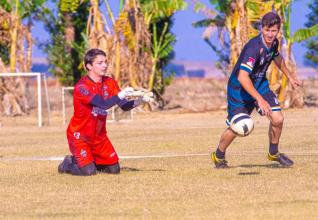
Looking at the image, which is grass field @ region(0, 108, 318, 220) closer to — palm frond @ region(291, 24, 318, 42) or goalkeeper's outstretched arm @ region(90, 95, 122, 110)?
goalkeeper's outstretched arm @ region(90, 95, 122, 110)

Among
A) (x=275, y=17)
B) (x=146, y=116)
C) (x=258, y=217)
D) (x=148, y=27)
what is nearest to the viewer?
(x=258, y=217)

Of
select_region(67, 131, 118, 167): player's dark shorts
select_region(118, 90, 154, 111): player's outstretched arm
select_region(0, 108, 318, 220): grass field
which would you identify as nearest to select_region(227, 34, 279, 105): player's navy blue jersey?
select_region(0, 108, 318, 220): grass field

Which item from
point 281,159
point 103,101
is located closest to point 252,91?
point 281,159

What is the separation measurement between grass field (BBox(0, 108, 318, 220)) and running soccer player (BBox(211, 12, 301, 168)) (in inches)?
14.8

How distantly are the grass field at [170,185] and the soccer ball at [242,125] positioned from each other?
0.52m

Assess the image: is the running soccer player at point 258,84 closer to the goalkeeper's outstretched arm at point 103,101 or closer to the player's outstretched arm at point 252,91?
the player's outstretched arm at point 252,91

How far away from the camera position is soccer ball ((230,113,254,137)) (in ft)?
40.5

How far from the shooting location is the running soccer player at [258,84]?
12.5 meters

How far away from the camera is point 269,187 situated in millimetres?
10930

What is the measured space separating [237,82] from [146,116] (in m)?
23.1

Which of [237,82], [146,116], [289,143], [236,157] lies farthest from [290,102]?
[237,82]

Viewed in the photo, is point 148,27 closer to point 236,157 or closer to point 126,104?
point 236,157

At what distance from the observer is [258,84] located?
12914 mm

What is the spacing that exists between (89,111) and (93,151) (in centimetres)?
54
